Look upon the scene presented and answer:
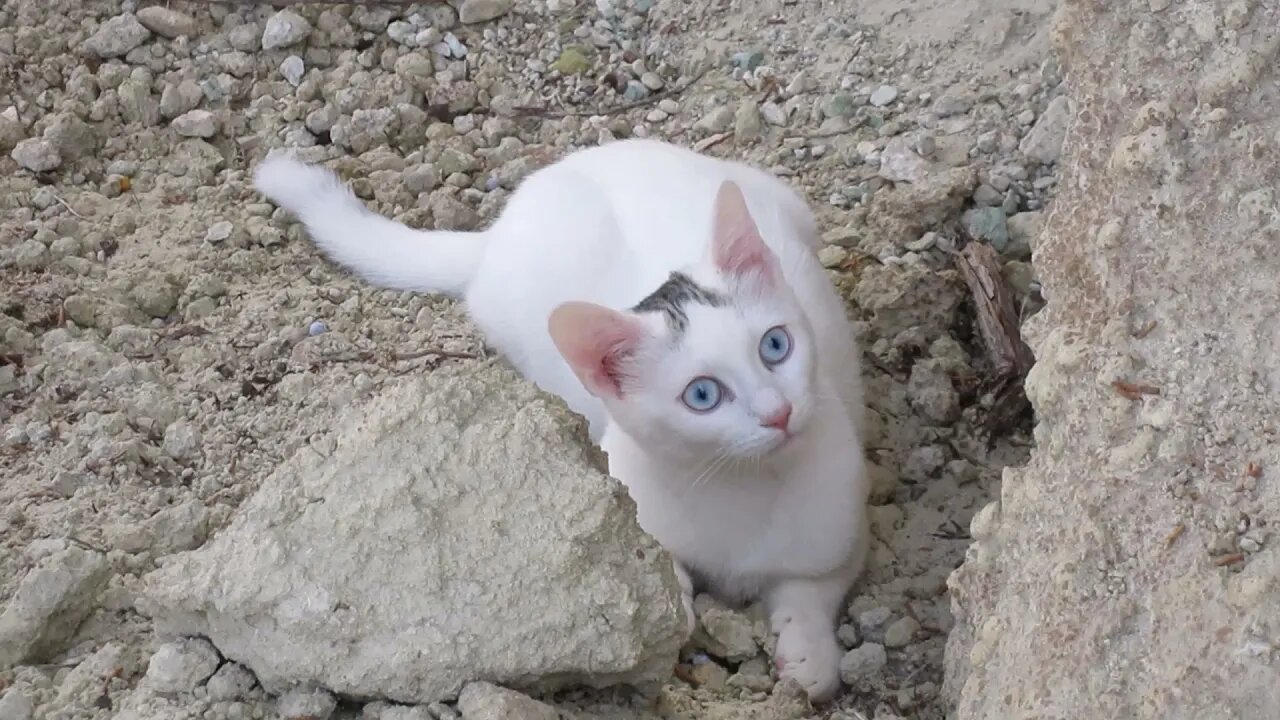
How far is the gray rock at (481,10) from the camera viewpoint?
4.72 m

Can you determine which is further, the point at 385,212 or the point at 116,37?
the point at 116,37

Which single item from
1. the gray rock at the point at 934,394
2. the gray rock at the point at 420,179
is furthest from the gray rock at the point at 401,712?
the gray rock at the point at 420,179

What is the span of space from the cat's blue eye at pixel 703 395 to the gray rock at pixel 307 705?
975mm

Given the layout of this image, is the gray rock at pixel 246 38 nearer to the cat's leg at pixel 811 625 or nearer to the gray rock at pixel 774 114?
the gray rock at pixel 774 114

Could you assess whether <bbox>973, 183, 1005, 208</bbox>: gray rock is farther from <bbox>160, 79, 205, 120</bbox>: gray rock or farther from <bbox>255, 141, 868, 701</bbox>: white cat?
<bbox>160, 79, 205, 120</bbox>: gray rock

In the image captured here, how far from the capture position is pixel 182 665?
2.06 metres

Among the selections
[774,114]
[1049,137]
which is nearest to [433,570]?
[1049,137]

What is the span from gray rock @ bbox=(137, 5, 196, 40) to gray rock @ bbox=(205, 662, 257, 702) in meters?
3.06

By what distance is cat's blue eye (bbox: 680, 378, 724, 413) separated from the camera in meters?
2.68

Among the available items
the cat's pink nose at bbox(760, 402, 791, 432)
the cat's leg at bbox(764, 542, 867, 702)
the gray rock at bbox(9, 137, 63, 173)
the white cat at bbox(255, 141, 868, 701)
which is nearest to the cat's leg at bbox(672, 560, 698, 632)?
the white cat at bbox(255, 141, 868, 701)

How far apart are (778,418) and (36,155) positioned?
2645mm

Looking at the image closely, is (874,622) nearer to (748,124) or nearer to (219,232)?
(748,124)

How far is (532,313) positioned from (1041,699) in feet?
6.48

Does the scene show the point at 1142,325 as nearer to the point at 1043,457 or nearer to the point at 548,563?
the point at 1043,457
